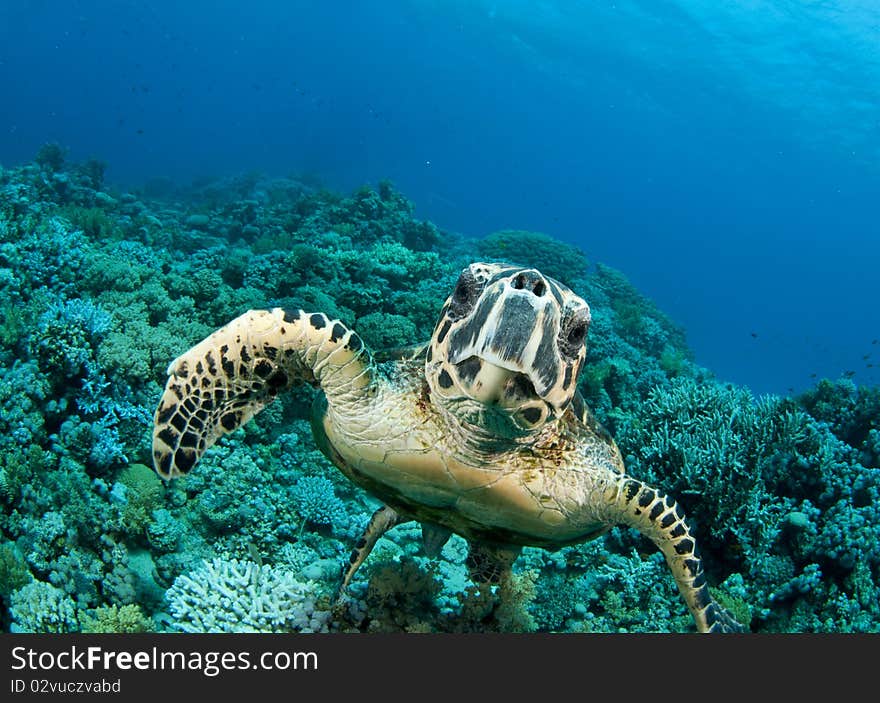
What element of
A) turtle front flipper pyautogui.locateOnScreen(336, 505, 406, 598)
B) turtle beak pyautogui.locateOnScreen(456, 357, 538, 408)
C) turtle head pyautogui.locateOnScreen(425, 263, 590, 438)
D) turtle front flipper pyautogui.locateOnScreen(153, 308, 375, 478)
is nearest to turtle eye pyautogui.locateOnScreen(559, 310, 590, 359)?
turtle head pyautogui.locateOnScreen(425, 263, 590, 438)

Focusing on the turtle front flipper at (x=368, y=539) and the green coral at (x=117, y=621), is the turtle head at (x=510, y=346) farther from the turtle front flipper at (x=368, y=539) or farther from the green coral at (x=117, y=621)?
the green coral at (x=117, y=621)

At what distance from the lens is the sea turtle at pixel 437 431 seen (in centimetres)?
197

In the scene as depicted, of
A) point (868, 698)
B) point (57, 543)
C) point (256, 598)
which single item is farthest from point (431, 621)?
point (57, 543)

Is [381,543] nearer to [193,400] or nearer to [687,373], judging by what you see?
[193,400]

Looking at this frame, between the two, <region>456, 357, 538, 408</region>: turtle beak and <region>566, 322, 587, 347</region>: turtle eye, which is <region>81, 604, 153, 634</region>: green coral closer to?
<region>456, 357, 538, 408</region>: turtle beak

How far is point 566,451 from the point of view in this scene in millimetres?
2402

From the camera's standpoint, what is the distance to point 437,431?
2252 mm

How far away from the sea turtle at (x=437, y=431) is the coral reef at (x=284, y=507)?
77cm

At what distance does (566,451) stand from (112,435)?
11.3 feet

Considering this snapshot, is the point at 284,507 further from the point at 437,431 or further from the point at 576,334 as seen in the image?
the point at 576,334

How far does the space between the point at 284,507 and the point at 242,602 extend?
1.00m

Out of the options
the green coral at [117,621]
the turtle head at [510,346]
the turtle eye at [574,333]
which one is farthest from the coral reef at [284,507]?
the turtle eye at [574,333]

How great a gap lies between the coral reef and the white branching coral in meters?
0.01

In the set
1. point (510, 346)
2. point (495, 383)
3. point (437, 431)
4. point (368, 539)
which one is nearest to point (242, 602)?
point (368, 539)
